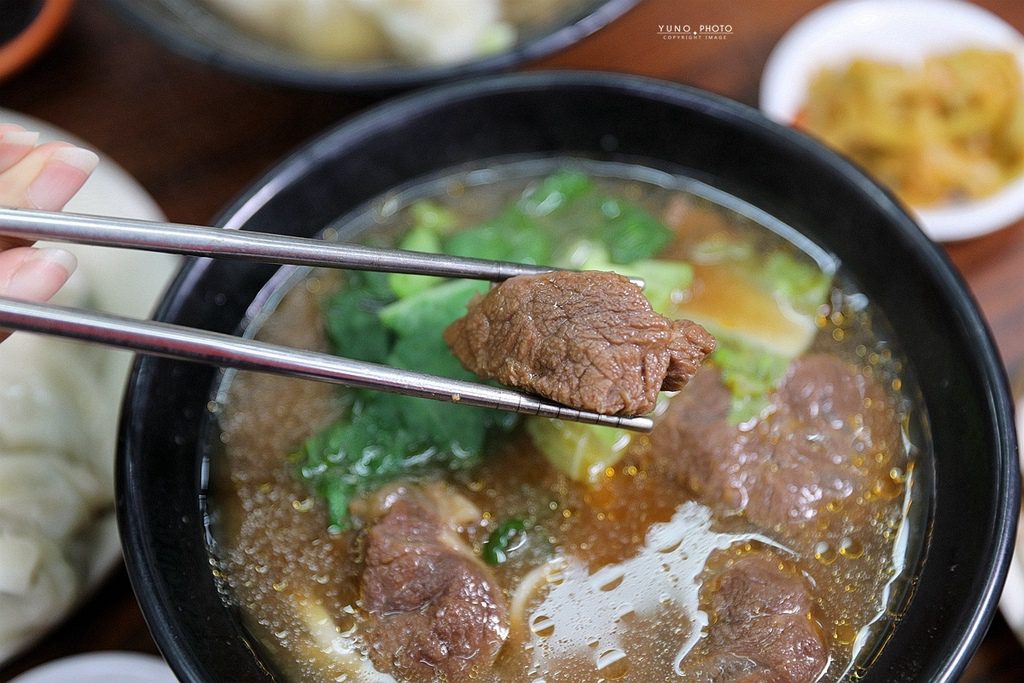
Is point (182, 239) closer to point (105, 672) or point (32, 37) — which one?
point (105, 672)

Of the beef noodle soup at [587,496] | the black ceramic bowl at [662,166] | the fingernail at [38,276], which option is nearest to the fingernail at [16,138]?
the fingernail at [38,276]

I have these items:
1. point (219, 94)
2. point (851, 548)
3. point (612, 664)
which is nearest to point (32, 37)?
point (219, 94)

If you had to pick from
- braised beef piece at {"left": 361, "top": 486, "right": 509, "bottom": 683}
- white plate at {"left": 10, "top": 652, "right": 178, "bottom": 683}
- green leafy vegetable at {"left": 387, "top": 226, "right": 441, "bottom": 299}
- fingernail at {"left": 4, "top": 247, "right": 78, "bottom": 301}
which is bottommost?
white plate at {"left": 10, "top": 652, "right": 178, "bottom": 683}

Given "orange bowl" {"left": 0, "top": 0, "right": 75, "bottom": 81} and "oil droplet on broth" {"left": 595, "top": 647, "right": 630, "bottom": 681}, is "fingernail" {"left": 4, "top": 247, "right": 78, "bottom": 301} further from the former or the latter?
"orange bowl" {"left": 0, "top": 0, "right": 75, "bottom": 81}

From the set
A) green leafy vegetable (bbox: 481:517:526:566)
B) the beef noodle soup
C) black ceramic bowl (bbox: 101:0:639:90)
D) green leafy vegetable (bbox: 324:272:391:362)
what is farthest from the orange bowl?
green leafy vegetable (bbox: 481:517:526:566)

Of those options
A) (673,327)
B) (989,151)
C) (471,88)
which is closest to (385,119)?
(471,88)

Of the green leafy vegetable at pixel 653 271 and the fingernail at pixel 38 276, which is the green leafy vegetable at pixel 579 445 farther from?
the fingernail at pixel 38 276
